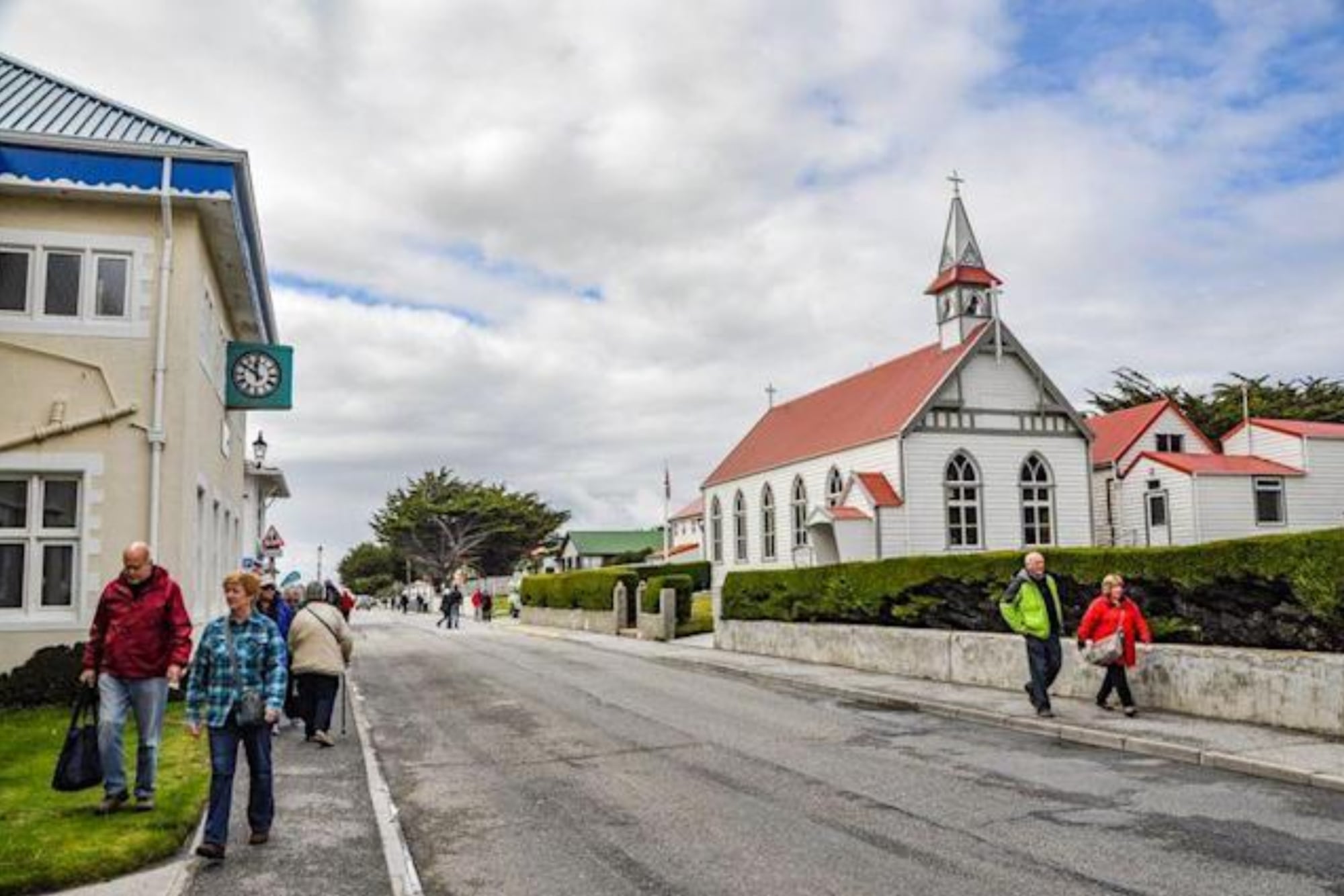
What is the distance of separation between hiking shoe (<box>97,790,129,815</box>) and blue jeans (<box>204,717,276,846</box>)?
1.11 meters

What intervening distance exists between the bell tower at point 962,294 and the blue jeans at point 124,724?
3047 cm

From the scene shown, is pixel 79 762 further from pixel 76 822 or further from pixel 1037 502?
pixel 1037 502

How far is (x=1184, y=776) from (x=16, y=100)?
56.7ft

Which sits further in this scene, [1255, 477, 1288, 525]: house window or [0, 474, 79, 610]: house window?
[1255, 477, 1288, 525]: house window

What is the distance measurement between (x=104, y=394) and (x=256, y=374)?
5.91 meters

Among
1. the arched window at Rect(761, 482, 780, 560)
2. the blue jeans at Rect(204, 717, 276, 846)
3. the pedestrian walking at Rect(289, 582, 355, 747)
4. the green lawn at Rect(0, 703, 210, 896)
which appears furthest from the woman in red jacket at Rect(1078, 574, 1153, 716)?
the arched window at Rect(761, 482, 780, 560)

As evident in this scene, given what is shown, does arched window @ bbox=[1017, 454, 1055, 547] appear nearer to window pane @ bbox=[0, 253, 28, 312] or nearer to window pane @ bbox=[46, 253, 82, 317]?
window pane @ bbox=[46, 253, 82, 317]

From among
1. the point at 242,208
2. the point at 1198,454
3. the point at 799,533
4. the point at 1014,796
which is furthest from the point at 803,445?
the point at 1014,796

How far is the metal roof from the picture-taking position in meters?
15.0

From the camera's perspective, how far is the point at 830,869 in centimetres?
656

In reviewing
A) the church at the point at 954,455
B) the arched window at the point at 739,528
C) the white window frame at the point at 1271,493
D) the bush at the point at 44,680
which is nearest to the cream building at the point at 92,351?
the bush at the point at 44,680

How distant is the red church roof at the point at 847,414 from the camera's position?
109 ft

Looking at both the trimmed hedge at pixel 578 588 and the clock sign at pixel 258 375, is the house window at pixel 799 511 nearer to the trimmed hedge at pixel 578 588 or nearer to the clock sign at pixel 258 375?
the trimmed hedge at pixel 578 588

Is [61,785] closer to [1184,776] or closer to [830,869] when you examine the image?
[830,869]
